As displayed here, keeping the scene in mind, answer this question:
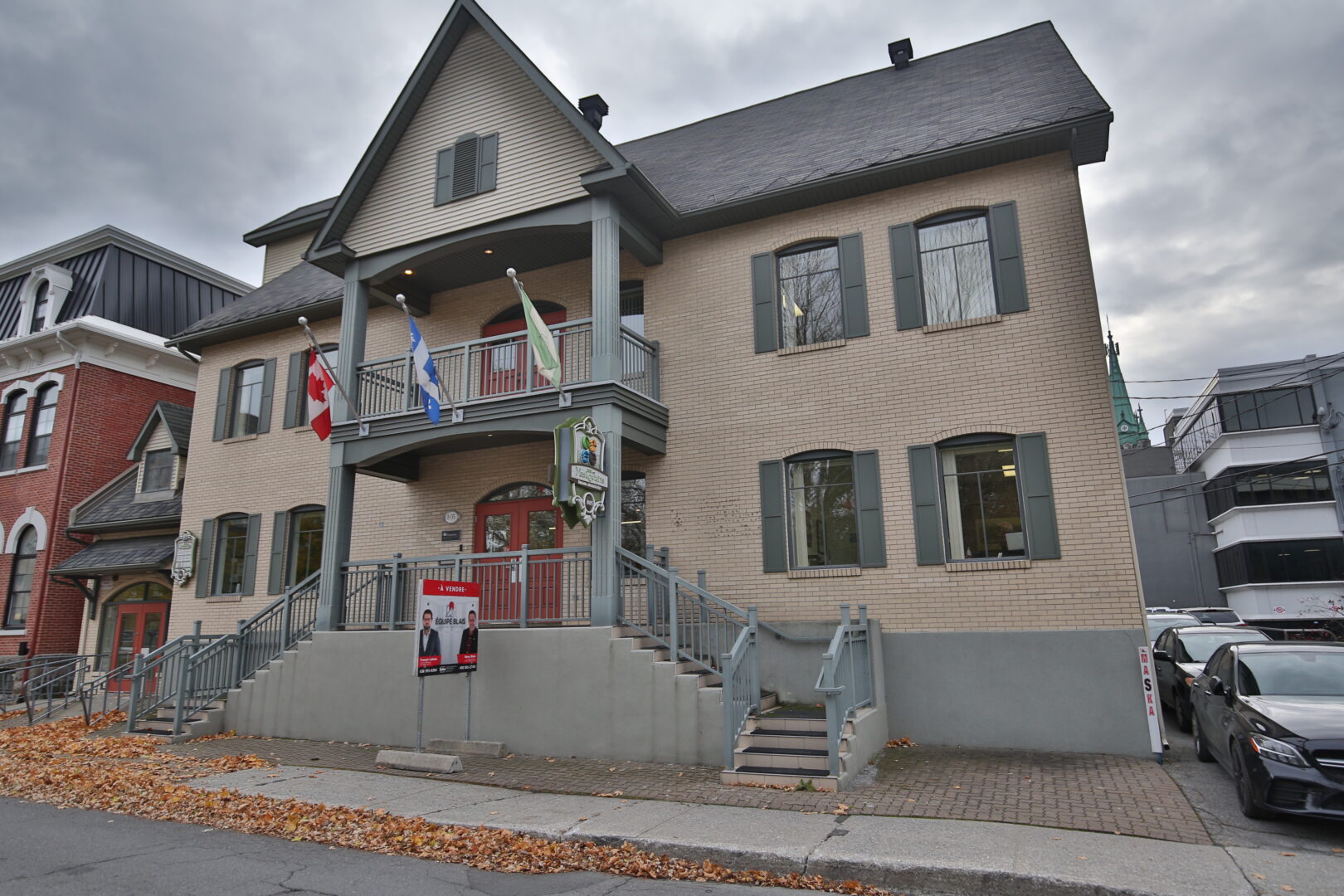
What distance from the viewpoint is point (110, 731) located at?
1341 centimetres

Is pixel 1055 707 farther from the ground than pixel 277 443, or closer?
Answer: closer

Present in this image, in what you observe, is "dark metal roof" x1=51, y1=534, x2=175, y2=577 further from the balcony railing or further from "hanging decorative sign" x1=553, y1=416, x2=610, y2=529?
"hanging decorative sign" x1=553, y1=416, x2=610, y2=529

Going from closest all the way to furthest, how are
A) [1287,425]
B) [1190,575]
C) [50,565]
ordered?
1. [50,565]
2. [1287,425]
3. [1190,575]

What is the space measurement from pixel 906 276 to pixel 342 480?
31.0 feet

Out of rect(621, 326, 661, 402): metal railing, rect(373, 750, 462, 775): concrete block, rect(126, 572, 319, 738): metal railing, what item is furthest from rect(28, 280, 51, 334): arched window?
rect(373, 750, 462, 775): concrete block

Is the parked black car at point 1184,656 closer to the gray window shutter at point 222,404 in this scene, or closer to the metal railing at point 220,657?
the metal railing at point 220,657

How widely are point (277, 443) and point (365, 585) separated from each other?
567 centimetres

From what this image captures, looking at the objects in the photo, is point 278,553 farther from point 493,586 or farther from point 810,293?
point 810,293

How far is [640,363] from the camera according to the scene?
1323 centimetres

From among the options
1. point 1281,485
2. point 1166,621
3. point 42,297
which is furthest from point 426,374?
point 1281,485

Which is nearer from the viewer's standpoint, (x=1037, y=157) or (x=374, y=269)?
(x=1037, y=157)

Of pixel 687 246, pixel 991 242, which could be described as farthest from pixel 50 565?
pixel 991 242

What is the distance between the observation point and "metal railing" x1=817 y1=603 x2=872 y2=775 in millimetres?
8289

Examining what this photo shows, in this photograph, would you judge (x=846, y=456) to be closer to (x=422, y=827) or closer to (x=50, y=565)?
(x=422, y=827)
